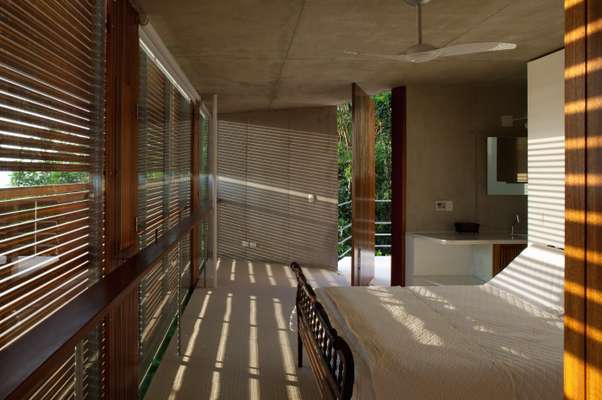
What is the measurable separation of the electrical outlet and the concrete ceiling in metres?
1.31

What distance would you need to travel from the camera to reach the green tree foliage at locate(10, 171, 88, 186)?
1621 millimetres

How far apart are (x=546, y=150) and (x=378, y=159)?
9.02 meters

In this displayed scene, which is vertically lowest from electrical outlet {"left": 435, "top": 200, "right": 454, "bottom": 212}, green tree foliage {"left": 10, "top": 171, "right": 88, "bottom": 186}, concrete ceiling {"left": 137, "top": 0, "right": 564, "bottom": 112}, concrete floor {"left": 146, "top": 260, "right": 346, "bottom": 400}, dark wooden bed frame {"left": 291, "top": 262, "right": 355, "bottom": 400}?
concrete floor {"left": 146, "top": 260, "right": 346, "bottom": 400}

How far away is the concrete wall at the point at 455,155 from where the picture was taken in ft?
19.5

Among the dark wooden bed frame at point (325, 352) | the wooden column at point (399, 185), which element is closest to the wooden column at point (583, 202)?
the dark wooden bed frame at point (325, 352)

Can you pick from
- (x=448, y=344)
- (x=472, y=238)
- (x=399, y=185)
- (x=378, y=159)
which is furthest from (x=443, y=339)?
(x=378, y=159)

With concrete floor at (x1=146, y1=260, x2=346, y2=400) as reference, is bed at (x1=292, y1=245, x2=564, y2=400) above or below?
above

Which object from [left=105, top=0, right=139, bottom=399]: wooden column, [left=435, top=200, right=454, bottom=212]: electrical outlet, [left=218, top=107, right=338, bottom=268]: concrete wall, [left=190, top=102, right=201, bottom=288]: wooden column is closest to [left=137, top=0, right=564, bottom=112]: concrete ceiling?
[left=190, top=102, right=201, bottom=288]: wooden column

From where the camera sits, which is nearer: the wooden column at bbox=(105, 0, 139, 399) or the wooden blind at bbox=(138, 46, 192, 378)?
the wooden column at bbox=(105, 0, 139, 399)

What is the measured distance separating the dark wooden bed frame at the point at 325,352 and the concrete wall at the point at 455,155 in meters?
2.68

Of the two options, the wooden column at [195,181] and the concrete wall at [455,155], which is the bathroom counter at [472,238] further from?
the wooden column at [195,181]

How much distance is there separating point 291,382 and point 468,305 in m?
1.21

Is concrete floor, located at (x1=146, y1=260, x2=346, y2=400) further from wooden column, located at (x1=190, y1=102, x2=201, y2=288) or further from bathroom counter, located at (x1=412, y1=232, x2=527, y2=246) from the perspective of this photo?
bathroom counter, located at (x1=412, y1=232, x2=527, y2=246)

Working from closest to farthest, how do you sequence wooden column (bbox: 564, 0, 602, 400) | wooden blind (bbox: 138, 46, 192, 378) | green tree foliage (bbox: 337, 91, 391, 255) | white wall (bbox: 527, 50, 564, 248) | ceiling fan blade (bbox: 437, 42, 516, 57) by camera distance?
wooden column (bbox: 564, 0, 602, 400)
ceiling fan blade (bbox: 437, 42, 516, 57)
wooden blind (bbox: 138, 46, 192, 378)
white wall (bbox: 527, 50, 564, 248)
green tree foliage (bbox: 337, 91, 391, 255)
